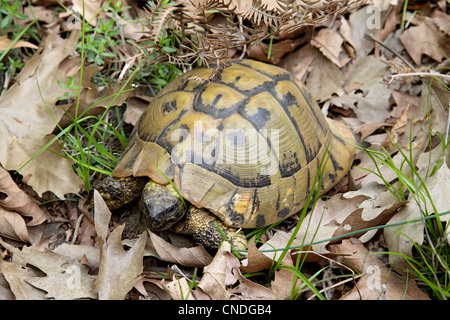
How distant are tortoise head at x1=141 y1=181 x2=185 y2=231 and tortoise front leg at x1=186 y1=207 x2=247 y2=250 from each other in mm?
109

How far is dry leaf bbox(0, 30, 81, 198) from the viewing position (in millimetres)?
3273

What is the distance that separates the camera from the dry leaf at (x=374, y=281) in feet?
8.91

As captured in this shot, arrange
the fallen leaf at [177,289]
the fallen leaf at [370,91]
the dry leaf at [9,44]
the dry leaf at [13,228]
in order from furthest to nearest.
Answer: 1. the fallen leaf at [370,91]
2. the dry leaf at [9,44]
3. the dry leaf at [13,228]
4. the fallen leaf at [177,289]

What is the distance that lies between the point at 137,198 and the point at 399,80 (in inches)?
114

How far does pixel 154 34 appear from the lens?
3154 millimetres

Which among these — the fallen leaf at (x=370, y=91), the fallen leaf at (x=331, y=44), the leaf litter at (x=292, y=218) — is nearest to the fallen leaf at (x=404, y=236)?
the leaf litter at (x=292, y=218)

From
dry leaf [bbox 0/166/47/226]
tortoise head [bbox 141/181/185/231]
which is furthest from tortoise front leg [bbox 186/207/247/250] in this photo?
dry leaf [bbox 0/166/47/226]

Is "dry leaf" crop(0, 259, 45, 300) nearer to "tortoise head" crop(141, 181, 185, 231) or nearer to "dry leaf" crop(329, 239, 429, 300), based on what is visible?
"tortoise head" crop(141, 181, 185, 231)

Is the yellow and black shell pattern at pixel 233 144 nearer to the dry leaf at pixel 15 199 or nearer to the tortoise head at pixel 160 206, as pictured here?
the tortoise head at pixel 160 206

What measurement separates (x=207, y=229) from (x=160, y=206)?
39 cm

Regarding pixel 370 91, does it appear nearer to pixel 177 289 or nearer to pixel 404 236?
pixel 404 236

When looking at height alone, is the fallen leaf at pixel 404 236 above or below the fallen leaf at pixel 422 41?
below
